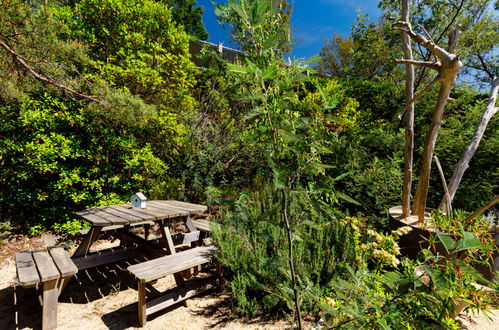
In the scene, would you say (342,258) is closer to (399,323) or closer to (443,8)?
(399,323)

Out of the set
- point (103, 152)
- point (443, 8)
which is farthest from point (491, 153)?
point (103, 152)

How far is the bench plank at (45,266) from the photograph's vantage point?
1986 millimetres

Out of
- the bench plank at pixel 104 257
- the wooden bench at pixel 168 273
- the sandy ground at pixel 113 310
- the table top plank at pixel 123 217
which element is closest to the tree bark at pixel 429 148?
the sandy ground at pixel 113 310

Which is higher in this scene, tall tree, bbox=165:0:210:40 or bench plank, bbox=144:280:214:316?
tall tree, bbox=165:0:210:40

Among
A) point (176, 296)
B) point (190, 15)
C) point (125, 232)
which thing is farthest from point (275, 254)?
point (190, 15)

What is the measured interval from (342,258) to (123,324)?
218 cm

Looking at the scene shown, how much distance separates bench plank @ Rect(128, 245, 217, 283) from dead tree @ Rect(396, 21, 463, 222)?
2.29m

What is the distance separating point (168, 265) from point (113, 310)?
806mm

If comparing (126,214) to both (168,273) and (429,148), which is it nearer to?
(168,273)

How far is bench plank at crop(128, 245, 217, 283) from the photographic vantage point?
210 centimetres

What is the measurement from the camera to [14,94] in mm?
3357

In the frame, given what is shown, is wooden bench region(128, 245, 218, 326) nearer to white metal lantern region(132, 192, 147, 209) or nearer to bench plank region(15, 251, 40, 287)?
bench plank region(15, 251, 40, 287)

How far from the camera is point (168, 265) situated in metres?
2.29

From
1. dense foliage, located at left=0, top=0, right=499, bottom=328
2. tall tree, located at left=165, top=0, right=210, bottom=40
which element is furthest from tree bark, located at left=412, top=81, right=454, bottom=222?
tall tree, located at left=165, top=0, right=210, bottom=40
